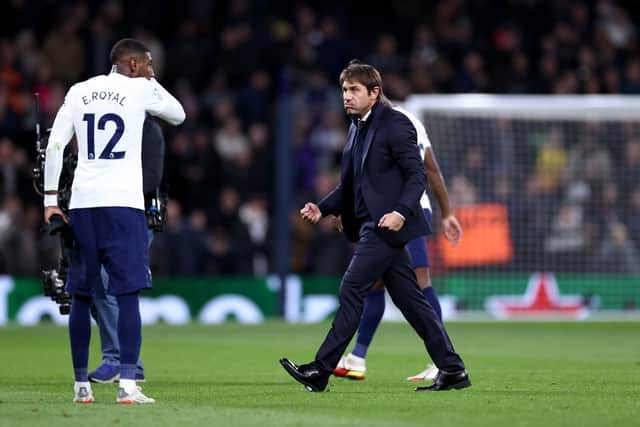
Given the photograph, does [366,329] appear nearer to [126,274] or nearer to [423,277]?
[423,277]

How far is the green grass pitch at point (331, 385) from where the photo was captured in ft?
23.9

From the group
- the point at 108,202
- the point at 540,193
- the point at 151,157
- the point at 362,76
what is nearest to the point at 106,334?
the point at 151,157

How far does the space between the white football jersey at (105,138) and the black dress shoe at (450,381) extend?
7.19 ft

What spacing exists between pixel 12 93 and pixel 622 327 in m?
8.79

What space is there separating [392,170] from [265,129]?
1191cm

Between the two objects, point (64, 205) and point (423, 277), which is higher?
point (64, 205)

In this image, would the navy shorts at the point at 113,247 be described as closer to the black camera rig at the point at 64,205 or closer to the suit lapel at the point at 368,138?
the black camera rig at the point at 64,205

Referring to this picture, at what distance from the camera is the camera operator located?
31.3 ft

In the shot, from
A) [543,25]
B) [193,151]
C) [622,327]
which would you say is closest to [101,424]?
[622,327]

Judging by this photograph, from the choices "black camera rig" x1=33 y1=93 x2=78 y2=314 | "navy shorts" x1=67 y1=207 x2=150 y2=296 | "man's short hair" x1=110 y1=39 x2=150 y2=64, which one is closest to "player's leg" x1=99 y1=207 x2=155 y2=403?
"navy shorts" x1=67 y1=207 x2=150 y2=296

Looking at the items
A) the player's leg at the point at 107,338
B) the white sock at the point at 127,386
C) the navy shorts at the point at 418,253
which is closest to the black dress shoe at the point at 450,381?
the navy shorts at the point at 418,253

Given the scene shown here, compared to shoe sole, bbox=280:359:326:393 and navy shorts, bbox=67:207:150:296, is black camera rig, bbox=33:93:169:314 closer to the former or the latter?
navy shorts, bbox=67:207:150:296

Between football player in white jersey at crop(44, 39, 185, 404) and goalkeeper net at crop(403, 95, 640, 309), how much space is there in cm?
1086

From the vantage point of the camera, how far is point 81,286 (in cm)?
809
